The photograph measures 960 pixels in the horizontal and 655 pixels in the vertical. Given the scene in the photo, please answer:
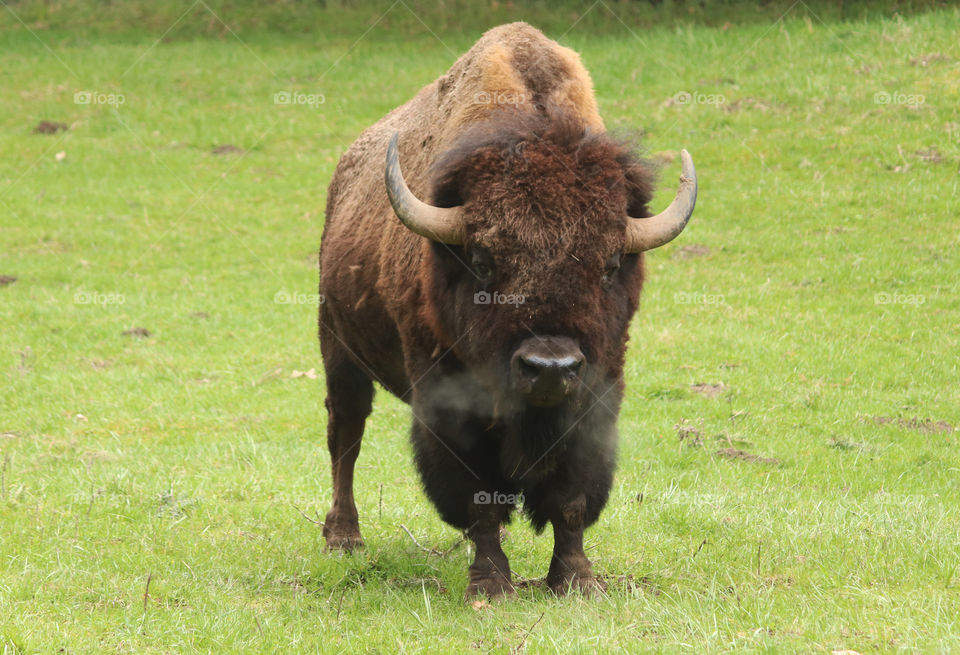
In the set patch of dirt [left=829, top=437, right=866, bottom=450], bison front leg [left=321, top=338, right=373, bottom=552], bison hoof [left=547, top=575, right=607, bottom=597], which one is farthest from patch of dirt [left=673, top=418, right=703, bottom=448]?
bison hoof [left=547, top=575, right=607, bottom=597]

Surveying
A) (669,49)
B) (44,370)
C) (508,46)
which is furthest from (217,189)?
(508,46)

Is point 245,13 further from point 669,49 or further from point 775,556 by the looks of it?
point 775,556

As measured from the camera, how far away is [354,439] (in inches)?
297

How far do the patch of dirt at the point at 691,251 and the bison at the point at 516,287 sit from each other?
9.06 m

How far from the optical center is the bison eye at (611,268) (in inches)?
204

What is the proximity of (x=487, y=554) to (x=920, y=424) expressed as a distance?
5400mm

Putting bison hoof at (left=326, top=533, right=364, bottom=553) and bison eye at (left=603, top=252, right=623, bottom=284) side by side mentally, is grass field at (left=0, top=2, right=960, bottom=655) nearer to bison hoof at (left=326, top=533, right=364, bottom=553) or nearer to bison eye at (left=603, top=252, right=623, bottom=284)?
bison hoof at (left=326, top=533, right=364, bottom=553)

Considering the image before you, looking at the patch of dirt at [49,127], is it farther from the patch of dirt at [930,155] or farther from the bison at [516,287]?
the bison at [516,287]

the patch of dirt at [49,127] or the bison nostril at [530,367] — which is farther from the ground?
the bison nostril at [530,367]

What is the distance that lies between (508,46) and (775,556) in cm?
321

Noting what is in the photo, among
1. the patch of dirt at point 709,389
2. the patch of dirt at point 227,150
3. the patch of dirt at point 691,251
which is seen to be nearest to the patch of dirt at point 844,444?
the patch of dirt at point 709,389

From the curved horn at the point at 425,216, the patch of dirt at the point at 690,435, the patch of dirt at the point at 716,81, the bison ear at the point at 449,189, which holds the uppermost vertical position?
the patch of dirt at the point at 716,81

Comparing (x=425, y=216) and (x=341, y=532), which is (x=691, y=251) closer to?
(x=341, y=532)

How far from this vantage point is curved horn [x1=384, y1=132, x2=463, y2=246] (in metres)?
5.27
